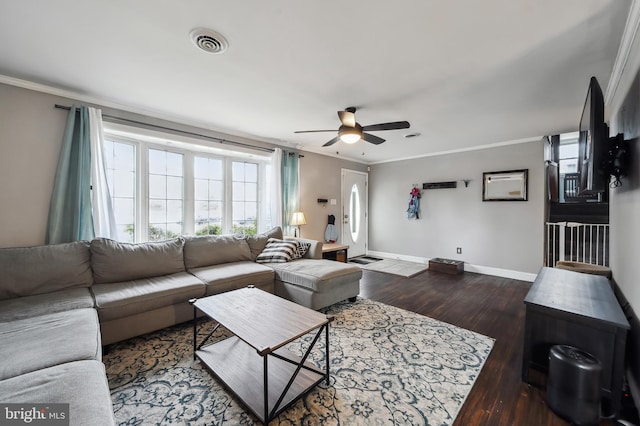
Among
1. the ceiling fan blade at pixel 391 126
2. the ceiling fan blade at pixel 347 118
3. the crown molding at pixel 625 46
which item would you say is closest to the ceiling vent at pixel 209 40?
the ceiling fan blade at pixel 347 118

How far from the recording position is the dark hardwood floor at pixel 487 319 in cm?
158

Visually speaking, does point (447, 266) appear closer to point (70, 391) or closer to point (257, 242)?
point (257, 242)

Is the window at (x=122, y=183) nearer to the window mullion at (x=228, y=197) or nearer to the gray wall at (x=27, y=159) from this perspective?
the gray wall at (x=27, y=159)

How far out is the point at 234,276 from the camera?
9.46ft

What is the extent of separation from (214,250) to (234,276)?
666 millimetres

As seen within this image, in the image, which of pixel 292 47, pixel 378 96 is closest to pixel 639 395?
pixel 378 96

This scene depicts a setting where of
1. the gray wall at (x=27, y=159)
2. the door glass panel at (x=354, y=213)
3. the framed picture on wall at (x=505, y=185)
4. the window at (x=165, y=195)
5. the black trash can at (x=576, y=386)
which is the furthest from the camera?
the door glass panel at (x=354, y=213)

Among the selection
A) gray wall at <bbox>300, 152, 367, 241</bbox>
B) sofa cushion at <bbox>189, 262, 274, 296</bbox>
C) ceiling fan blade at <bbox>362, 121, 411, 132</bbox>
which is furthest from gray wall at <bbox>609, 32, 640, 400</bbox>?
gray wall at <bbox>300, 152, 367, 241</bbox>

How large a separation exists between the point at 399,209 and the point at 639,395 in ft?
15.4

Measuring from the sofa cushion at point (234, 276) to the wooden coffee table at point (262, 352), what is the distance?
1.88 ft

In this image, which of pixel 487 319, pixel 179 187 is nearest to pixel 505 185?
pixel 487 319

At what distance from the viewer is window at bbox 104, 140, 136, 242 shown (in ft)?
10.2

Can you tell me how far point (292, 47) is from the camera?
6.25 ft

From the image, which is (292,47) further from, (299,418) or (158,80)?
(299,418)
